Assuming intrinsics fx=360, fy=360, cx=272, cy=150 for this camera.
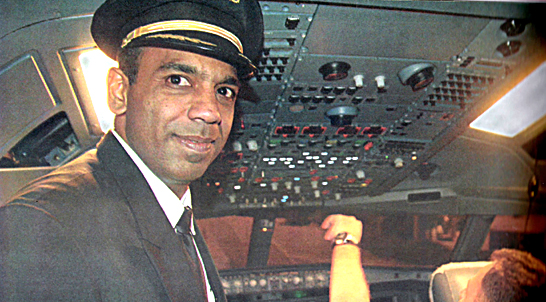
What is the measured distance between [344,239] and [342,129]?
22.6 inches

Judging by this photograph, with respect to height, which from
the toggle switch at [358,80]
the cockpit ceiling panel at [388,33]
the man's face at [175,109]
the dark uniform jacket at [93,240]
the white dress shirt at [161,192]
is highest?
the cockpit ceiling panel at [388,33]

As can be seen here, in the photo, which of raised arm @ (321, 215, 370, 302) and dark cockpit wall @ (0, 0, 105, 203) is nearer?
dark cockpit wall @ (0, 0, 105, 203)

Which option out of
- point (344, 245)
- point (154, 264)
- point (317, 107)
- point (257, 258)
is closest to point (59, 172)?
point (154, 264)

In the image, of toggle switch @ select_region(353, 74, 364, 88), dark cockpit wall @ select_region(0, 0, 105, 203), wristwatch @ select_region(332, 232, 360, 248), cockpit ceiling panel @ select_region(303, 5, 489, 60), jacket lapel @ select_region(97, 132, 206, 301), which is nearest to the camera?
jacket lapel @ select_region(97, 132, 206, 301)

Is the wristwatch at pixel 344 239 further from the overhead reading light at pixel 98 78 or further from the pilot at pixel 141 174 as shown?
the overhead reading light at pixel 98 78

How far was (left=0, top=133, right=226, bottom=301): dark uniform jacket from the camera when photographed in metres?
0.92

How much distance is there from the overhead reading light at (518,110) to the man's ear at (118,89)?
67.5 inches

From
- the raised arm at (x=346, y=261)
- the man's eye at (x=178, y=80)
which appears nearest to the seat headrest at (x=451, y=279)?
the raised arm at (x=346, y=261)

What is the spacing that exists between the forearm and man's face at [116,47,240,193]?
947 mm

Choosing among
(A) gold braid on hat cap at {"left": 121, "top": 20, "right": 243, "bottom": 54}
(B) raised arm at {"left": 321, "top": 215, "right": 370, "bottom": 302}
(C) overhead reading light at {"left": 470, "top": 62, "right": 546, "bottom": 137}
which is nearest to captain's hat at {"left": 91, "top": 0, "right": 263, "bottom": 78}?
(A) gold braid on hat cap at {"left": 121, "top": 20, "right": 243, "bottom": 54}

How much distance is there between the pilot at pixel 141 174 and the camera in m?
0.93

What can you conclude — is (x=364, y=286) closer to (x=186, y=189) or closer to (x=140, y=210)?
(x=186, y=189)

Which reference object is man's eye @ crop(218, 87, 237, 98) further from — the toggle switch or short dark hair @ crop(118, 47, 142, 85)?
the toggle switch

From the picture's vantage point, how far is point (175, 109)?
1117mm
